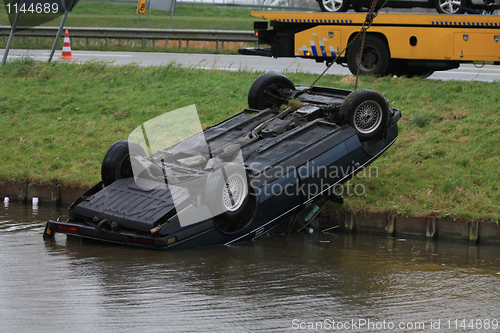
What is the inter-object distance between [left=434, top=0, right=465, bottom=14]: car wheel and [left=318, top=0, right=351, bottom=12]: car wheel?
6.75 ft

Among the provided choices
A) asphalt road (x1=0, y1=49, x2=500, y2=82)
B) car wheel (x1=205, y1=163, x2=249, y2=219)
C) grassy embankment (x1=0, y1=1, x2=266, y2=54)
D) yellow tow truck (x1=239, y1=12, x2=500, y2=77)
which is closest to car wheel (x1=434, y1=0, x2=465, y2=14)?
yellow tow truck (x1=239, y1=12, x2=500, y2=77)

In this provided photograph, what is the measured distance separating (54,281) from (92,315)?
0.87 metres

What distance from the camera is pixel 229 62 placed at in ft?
60.5

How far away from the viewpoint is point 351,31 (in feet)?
41.8

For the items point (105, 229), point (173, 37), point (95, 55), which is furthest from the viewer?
point (173, 37)

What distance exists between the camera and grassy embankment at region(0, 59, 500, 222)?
28.1 ft

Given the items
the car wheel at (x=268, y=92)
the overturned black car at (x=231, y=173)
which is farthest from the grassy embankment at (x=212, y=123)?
the car wheel at (x=268, y=92)

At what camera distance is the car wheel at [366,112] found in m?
7.65

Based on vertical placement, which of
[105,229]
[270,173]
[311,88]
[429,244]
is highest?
[311,88]

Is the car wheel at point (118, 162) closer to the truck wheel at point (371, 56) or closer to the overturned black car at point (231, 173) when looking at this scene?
the overturned black car at point (231, 173)

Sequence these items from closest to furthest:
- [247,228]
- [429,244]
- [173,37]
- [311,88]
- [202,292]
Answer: [202,292], [247,228], [429,244], [311,88], [173,37]

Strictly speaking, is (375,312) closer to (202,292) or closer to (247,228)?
(202,292)

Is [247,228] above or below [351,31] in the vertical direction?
below

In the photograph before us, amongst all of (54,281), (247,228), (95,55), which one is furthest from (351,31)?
(95,55)
